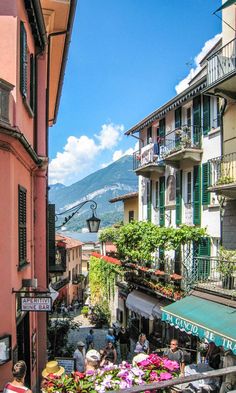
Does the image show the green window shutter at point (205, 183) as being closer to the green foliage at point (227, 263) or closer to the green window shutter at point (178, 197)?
the green window shutter at point (178, 197)

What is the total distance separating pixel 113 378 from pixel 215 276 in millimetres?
12822

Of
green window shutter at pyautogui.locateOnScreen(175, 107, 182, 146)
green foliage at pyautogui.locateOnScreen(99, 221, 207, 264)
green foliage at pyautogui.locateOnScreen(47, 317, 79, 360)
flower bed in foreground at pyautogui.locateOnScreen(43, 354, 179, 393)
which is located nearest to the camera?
flower bed in foreground at pyautogui.locateOnScreen(43, 354, 179, 393)

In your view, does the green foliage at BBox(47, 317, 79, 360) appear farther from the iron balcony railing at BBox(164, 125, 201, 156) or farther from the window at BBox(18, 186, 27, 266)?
the iron balcony railing at BBox(164, 125, 201, 156)

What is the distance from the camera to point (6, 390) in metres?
5.71

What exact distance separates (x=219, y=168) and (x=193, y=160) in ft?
12.5

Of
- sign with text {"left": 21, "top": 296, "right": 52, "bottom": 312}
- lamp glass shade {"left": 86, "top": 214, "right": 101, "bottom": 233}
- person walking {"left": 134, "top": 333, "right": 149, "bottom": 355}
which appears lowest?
person walking {"left": 134, "top": 333, "right": 149, "bottom": 355}

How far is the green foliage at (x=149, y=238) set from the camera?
1925cm

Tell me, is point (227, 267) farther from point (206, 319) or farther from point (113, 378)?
point (113, 378)

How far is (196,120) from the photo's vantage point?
2030 cm

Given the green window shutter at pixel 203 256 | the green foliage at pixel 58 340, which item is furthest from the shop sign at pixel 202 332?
the green foliage at pixel 58 340

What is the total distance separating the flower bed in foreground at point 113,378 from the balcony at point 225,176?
994 cm

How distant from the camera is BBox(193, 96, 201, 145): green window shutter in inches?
786

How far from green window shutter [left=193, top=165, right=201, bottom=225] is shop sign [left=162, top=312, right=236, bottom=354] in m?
5.88

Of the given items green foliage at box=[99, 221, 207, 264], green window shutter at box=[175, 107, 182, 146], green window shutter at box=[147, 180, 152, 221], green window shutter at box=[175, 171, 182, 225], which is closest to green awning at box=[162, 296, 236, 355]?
green foliage at box=[99, 221, 207, 264]
